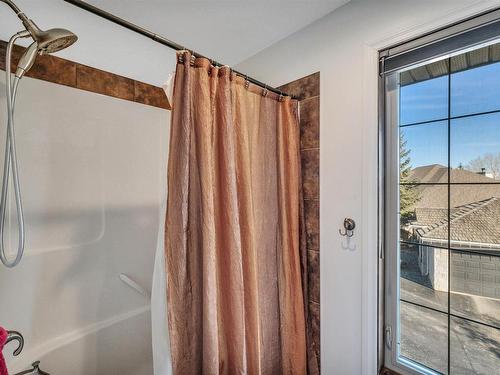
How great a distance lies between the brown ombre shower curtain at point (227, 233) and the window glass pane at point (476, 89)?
751 mm

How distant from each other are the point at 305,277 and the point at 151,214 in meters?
1.17

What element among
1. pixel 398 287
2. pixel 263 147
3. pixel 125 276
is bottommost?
pixel 125 276

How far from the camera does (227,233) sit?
971 mm

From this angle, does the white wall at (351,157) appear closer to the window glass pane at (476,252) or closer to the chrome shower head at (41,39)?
the window glass pane at (476,252)

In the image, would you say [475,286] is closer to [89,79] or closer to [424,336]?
[424,336]

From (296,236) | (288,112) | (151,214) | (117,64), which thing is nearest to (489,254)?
(296,236)

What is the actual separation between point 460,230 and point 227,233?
3.15 ft

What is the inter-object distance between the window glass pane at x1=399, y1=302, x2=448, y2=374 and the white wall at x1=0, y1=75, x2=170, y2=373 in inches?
51.5

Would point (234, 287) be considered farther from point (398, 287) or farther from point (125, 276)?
point (125, 276)

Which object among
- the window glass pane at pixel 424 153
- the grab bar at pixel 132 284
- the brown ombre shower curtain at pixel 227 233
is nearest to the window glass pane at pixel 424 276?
the window glass pane at pixel 424 153

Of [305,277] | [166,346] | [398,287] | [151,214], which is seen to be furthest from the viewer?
[151,214]

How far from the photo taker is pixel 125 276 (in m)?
1.59

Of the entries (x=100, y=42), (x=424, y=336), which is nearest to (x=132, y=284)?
(x=100, y=42)

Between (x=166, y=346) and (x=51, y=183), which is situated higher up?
(x=51, y=183)
